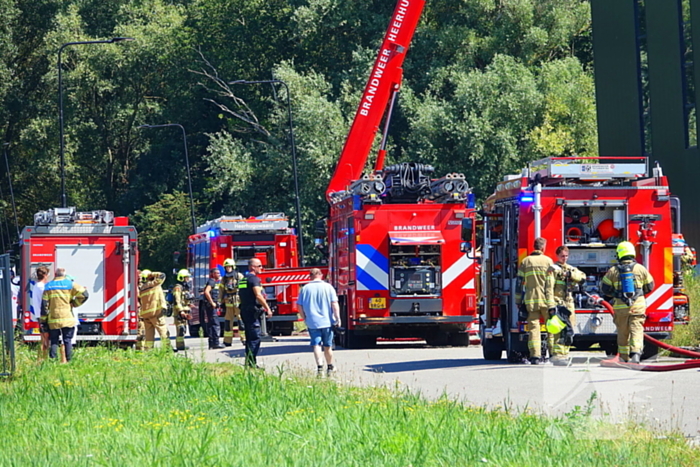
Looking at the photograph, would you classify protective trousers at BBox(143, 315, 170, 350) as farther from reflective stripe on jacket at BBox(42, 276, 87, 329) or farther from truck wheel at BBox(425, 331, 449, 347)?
truck wheel at BBox(425, 331, 449, 347)

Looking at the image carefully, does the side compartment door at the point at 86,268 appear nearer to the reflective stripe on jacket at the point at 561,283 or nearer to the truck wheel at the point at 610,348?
the truck wheel at the point at 610,348

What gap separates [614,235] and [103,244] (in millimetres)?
11507

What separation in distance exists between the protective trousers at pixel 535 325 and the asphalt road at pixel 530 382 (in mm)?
253

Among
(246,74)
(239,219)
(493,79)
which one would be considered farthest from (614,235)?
(246,74)

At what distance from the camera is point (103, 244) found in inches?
1021

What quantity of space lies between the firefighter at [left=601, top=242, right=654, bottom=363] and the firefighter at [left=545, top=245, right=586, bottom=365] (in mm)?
1042

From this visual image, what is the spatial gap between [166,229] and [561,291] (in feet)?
136

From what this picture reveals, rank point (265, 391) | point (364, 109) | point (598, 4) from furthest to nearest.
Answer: point (598, 4) → point (364, 109) → point (265, 391)

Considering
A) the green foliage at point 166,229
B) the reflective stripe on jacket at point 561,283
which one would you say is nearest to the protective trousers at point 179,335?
the reflective stripe on jacket at point 561,283

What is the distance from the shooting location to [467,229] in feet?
70.4

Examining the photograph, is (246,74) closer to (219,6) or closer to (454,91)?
(219,6)

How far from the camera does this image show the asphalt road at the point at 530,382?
1192 centimetres

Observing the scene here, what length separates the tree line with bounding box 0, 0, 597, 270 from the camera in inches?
1813

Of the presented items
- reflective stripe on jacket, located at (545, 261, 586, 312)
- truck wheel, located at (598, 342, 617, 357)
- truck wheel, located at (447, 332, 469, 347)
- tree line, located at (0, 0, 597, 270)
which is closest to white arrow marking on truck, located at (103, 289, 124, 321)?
truck wheel, located at (447, 332, 469, 347)
